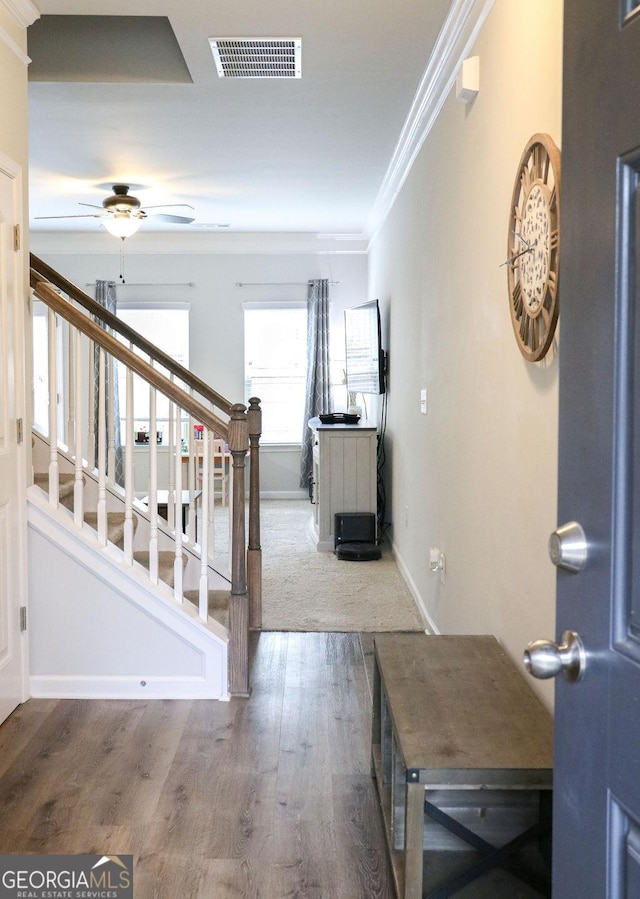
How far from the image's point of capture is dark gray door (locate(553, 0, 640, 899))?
0.88m

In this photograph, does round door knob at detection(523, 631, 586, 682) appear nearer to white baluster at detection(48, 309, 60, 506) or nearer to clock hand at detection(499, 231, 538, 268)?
clock hand at detection(499, 231, 538, 268)

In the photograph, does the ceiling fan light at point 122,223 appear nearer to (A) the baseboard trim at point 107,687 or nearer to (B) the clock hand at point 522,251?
(A) the baseboard trim at point 107,687

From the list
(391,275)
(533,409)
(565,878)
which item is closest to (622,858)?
(565,878)

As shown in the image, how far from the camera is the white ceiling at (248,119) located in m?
3.41

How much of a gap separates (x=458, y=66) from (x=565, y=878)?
322cm

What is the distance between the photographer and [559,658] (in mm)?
1008

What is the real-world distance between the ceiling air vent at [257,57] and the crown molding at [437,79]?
2.04 ft

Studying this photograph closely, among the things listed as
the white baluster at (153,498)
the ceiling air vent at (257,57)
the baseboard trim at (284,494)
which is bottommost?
the baseboard trim at (284,494)

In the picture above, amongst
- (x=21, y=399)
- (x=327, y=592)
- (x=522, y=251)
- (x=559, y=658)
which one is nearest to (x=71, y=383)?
(x=21, y=399)

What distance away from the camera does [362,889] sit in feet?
7.02

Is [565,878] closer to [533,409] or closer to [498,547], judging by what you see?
[533,409]

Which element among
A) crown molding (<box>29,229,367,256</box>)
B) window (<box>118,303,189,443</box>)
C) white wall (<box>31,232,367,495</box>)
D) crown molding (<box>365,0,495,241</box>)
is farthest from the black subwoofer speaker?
crown molding (<box>29,229,367,256</box>)

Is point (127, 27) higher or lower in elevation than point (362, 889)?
higher

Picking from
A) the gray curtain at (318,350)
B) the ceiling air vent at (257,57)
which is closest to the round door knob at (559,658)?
the ceiling air vent at (257,57)
